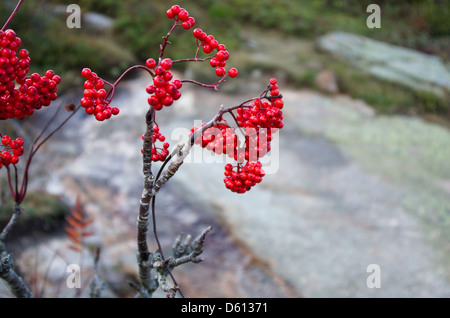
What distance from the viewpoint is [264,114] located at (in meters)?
1.24

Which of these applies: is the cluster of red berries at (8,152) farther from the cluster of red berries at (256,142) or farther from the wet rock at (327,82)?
the wet rock at (327,82)

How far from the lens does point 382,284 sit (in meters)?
3.08

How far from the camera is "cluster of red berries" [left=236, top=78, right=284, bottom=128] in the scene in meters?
1.24

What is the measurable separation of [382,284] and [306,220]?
83 centimetres

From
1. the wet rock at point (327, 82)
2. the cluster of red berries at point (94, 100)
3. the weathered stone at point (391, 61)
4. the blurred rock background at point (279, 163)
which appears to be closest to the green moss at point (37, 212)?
the blurred rock background at point (279, 163)

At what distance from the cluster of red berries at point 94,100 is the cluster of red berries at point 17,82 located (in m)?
0.20

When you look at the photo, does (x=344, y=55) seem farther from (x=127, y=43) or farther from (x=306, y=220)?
(x=306, y=220)

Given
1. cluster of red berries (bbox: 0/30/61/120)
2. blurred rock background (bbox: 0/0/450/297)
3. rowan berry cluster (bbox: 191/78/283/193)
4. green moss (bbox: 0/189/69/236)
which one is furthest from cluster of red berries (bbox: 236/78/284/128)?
green moss (bbox: 0/189/69/236)

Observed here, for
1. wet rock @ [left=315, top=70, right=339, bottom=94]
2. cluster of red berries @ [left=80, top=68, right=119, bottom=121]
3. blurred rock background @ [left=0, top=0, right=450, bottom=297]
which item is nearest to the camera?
cluster of red berries @ [left=80, top=68, right=119, bottom=121]

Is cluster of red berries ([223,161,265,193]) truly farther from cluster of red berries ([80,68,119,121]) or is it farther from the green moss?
the green moss

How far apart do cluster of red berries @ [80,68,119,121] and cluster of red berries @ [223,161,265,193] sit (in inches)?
16.9

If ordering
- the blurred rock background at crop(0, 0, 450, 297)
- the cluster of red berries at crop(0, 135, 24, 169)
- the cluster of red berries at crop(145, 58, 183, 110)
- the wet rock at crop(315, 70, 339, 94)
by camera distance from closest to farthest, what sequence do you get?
1. the cluster of red berries at crop(145, 58, 183, 110)
2. the cluster of red berries at crop(0, 135, 24, 169)
3. the blurred rock background at crop(0, 0, 450, 297)
4. the wet rock at crop(315, 70, 339, 94)

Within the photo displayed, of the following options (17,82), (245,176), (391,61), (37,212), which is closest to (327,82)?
(391,61)

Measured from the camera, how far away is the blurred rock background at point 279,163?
3164mm
